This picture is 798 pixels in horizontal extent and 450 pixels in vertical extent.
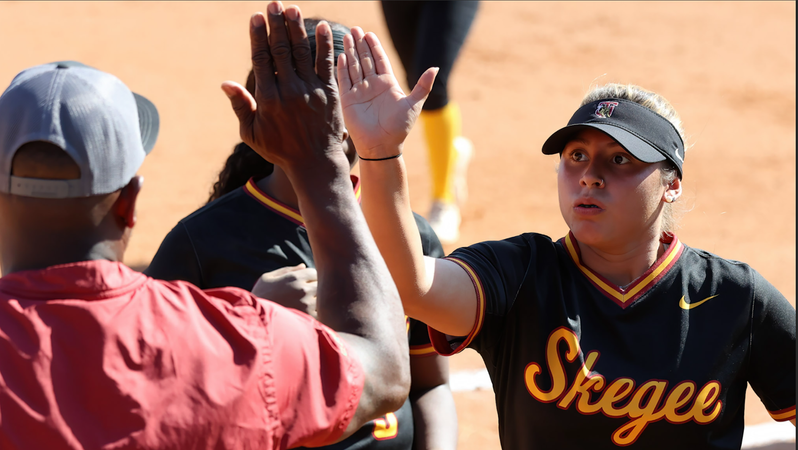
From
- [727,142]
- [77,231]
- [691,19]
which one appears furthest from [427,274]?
[691,19]

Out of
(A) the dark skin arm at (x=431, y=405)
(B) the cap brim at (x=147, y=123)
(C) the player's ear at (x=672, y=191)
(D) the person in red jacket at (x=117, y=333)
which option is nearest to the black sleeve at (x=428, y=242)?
(A) the dark skin arm at (x=431, y=405)

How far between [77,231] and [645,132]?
4.75 feet

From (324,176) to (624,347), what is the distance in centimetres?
97

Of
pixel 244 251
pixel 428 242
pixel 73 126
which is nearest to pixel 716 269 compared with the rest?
pixel 428 242

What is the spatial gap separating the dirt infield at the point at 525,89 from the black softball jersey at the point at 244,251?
5.26ft

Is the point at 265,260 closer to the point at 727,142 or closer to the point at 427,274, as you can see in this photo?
the point at 427,274

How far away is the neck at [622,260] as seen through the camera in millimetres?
2332

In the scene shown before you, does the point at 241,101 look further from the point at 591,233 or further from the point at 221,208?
the point at 591,233

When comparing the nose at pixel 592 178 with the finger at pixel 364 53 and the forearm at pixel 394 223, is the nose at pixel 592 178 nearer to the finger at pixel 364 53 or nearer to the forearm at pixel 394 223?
the forearm at pixel 394 223

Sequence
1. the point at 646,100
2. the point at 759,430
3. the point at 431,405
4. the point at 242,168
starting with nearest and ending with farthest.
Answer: the point at 646,100 → the point at 431,405 → the point at 242,168 → the point at 759,430

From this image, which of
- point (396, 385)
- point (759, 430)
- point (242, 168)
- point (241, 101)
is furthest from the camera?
point (759, 430)

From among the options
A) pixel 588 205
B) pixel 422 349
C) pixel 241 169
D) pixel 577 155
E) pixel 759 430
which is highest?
pixel 577 155

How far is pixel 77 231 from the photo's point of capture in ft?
4.50

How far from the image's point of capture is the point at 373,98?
2023 millimetres
